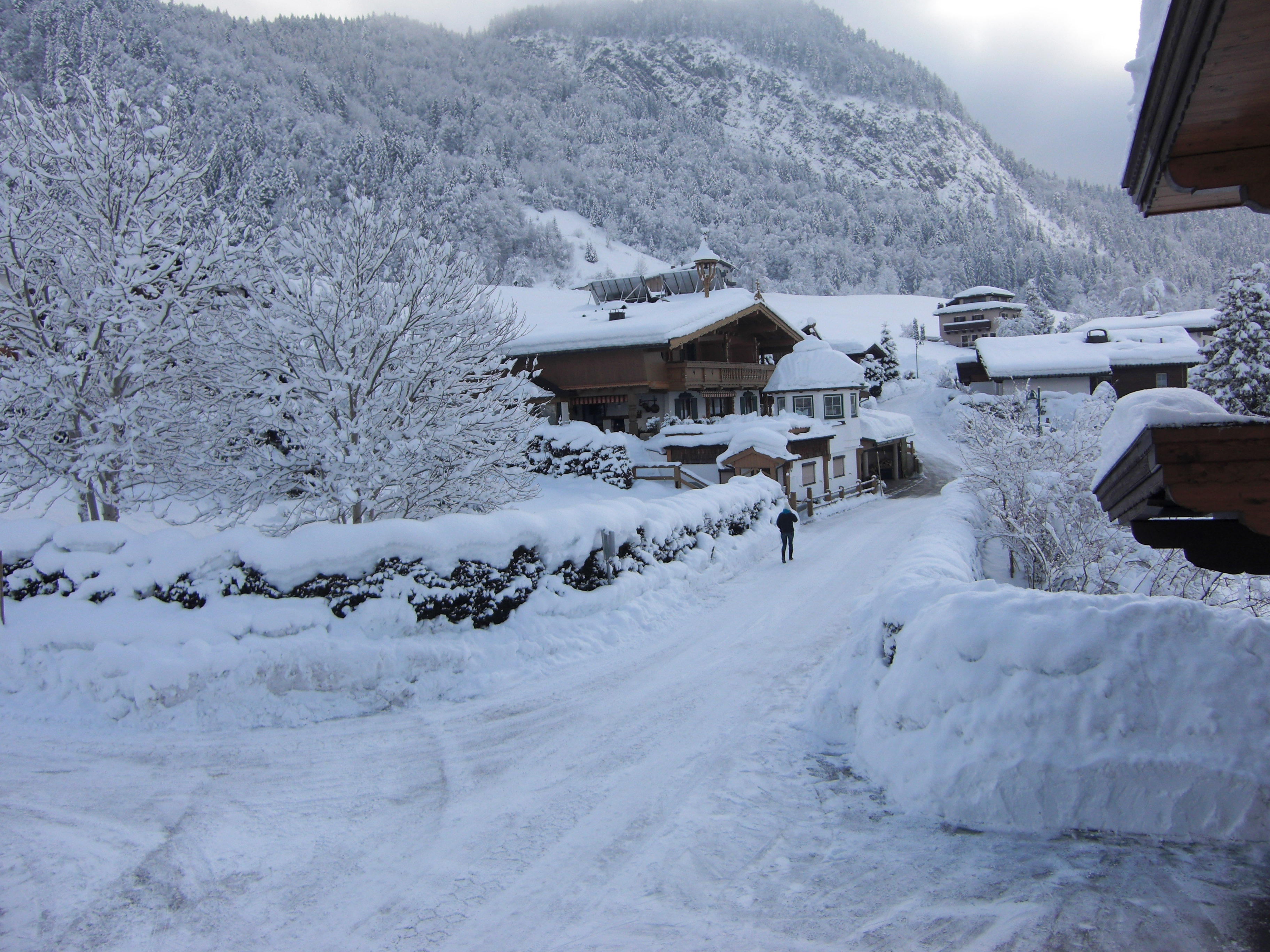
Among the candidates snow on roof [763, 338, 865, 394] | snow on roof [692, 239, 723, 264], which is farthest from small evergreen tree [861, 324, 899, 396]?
snow on roof [692, 239, 723, 264]

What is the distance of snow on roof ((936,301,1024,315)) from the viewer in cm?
9500

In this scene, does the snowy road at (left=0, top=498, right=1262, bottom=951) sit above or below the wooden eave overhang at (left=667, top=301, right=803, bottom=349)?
below

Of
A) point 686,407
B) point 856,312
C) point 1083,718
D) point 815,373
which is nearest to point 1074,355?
point 815,373

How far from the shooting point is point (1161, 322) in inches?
2461

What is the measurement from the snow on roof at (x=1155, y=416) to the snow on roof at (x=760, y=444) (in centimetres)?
2209

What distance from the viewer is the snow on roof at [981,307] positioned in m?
95.0

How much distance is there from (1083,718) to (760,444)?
71.2 ft

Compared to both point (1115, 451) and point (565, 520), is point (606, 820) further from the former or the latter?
point (565, 520)

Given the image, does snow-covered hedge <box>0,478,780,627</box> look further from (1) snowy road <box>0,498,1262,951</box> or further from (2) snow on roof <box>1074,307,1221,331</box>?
(2) snow on roof <box>1074,307,1221,331</box>

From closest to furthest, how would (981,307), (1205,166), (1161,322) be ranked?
(1205,166) < (1161,322) < (981,307)

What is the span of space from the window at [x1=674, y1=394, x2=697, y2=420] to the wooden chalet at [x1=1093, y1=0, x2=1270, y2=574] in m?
A: 31.0

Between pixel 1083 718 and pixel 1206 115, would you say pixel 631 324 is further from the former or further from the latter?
pixel 1206 115

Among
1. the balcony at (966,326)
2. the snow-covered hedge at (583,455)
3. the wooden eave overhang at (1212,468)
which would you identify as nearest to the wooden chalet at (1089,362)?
the snow-covered hedge at (583,455)

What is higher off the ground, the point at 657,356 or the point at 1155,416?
the point at 657,356
